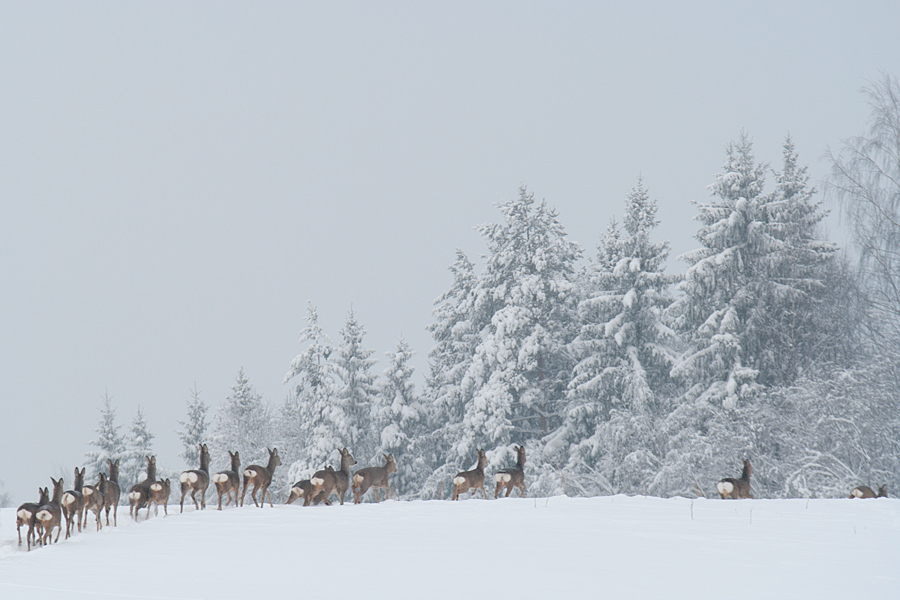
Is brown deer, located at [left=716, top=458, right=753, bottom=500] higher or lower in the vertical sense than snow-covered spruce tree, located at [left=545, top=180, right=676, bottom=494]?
lower

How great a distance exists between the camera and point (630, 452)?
1337 inches

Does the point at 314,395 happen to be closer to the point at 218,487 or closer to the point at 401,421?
the point at 401,421

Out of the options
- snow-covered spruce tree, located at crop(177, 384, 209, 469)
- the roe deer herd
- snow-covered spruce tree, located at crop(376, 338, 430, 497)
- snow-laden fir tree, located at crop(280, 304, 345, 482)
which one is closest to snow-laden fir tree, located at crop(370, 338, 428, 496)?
snow-covered spruce tree, located at crop(376, 338, 430, 497)

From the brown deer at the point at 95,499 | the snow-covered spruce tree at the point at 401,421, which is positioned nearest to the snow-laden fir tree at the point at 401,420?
the snow-covered spruce tree at the point at 401,421

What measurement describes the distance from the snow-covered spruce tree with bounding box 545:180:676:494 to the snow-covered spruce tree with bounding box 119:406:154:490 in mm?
25185

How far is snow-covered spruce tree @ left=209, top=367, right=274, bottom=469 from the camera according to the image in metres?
50.2

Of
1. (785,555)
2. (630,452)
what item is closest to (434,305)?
(630,452)

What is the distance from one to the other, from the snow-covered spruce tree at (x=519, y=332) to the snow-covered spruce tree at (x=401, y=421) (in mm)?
3508

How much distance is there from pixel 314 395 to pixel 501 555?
116 feet

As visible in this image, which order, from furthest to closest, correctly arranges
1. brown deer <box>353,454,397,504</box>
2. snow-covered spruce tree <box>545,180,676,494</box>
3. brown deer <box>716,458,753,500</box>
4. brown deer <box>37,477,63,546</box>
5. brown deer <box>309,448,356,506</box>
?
snow-covered spruce tree <box>545,180,676,494</box>, brown deer <box>353,454,397,504</box>, brown deer <box>309,448,356,506</box>, brown deer <box>716,458,753,500</box>, brown deer <box>37,477,63,546</box>

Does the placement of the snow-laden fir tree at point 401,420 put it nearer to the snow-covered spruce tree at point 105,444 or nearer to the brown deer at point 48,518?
the snow-covered spruce tree at point 105,444

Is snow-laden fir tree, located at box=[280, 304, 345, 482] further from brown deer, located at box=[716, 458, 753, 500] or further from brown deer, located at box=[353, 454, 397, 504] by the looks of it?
brown deer, located at box=[716, 458, 753, 500]

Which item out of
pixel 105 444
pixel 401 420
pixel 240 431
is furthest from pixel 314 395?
pixel 105 444

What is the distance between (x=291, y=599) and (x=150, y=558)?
11.8 ft
